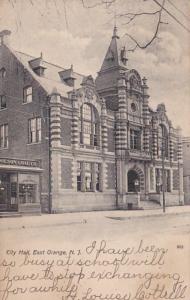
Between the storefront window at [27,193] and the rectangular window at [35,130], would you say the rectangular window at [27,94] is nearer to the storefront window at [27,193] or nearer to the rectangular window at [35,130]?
the rectangular window at [35,130]

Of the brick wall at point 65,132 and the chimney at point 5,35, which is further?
the brick wall at point 65,132

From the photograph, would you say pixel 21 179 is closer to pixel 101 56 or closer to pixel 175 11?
pixel 101 56

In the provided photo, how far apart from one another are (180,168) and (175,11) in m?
6.18

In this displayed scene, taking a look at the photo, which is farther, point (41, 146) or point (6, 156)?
point (41, 146)

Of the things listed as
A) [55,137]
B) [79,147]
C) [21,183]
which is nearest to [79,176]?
[79,147]

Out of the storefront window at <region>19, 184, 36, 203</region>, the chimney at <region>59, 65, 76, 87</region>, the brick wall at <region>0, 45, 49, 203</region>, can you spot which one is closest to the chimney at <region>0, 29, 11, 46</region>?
the chimney at <region>59, 65, 76, 87</region>

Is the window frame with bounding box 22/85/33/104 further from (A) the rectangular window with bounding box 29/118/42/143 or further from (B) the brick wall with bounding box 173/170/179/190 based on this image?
(B) the brick wall with bounding box 173/170/179/190

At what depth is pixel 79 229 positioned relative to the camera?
20.1 ft

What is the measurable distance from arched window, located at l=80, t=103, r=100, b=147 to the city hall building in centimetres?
3

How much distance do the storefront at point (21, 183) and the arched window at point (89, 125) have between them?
4.49ft

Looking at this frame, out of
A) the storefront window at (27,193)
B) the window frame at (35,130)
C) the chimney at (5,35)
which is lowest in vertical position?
the storefront window at (27,193)

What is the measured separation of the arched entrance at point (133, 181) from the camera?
10439 millimetres

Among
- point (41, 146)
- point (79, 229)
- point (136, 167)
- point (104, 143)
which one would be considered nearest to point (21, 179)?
point (41, 146)

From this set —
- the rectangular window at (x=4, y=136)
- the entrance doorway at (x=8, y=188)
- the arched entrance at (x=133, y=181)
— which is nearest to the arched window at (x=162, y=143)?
the arched entrance at (x=133, y=181)
